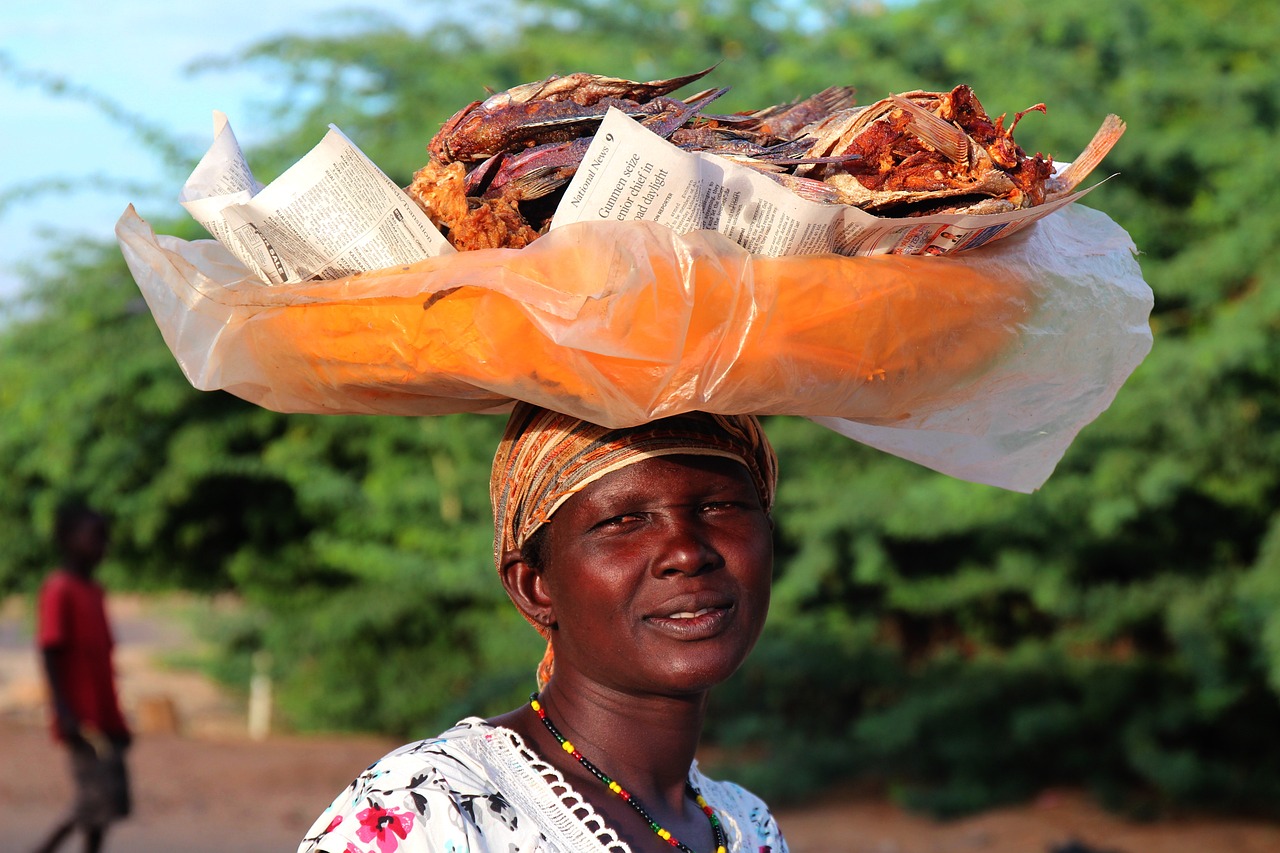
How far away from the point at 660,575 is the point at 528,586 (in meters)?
0.23

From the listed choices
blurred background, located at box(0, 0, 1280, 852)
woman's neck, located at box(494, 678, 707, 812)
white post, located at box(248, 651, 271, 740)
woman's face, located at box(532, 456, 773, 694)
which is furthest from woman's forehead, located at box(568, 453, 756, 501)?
white post, located at box(248, 651, 271, 740)

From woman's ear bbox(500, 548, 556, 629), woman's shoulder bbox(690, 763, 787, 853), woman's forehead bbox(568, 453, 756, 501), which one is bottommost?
woman's shoulder bbox(690, 763, 787, 853)

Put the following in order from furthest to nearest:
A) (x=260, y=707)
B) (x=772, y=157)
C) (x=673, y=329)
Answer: (x=260, y=707), (x=772, y=157), (x=673, y=329)

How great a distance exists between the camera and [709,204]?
4.87ft

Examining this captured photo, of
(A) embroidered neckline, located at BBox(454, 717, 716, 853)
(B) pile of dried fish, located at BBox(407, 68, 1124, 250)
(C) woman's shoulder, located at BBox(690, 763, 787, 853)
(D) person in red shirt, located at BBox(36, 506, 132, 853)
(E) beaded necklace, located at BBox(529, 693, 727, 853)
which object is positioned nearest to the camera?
(B) pile of dried fish, located at BBox(407, 68, 1124, 250)

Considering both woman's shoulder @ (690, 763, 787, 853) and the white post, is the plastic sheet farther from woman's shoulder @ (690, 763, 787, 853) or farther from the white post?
the white post

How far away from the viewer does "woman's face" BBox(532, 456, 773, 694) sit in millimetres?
1681

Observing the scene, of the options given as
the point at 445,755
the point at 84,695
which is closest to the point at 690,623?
the point at 445,755

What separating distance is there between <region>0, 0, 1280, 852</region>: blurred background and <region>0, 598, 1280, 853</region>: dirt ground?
36mm

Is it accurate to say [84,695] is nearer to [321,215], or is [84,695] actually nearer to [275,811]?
[275,811]

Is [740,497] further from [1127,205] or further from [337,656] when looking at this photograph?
[337,656]

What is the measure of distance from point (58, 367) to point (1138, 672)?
22.3ft

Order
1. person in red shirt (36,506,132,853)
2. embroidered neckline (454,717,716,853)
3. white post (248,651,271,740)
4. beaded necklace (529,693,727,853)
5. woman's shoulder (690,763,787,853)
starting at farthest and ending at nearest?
white post (248,651,271,740)
person in red shirt (36,506,132,853)
woman's shoulder (690,763,787,853)
beaded necklace (529,693,727,853)
embroidered neckline (454,717,716,853)

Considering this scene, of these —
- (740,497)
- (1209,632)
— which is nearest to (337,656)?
(1209,632)
